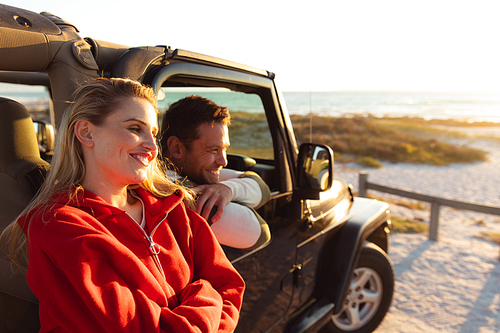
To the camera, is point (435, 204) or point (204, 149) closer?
point (204, 149)

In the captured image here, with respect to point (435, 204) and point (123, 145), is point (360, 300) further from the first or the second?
point (435, 204)

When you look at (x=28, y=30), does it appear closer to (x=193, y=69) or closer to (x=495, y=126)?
(x=193, y=69)

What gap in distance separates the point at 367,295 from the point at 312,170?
5.23 feet

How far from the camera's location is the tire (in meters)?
3.00

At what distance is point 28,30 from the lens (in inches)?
44.8

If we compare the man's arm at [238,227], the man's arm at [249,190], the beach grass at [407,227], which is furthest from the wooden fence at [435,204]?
the man's arm at [238,227]

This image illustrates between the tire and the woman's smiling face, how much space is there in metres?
2.37

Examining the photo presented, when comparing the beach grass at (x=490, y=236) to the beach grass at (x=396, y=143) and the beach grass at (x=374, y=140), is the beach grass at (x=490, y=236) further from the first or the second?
the beach grass at (x=396, y=143)

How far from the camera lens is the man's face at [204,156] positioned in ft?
6.10

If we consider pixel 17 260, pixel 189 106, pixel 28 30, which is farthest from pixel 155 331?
pixel 189 106

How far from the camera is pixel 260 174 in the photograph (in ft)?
7.95

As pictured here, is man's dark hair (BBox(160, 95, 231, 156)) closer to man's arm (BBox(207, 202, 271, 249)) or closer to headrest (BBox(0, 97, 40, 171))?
man's arm (BBox(207, 202, 271, 249))

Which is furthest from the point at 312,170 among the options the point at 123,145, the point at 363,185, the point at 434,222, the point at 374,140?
the point at 374,140

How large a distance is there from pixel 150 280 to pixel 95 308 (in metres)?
0.18
